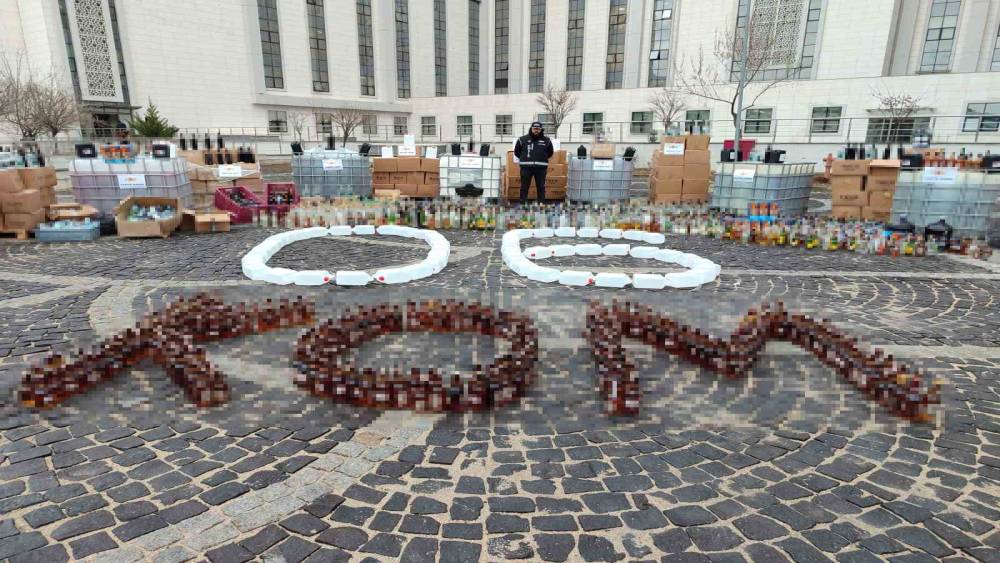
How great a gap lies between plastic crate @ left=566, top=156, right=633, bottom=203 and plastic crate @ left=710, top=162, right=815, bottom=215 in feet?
8.33

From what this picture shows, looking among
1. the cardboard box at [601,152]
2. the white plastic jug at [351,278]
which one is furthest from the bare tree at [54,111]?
the white plastic jug at [351,278]

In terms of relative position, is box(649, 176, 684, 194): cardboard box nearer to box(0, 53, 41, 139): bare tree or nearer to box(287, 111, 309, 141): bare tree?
box(0, 53, 41, 139): bare tree

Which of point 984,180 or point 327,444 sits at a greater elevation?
point 984,180

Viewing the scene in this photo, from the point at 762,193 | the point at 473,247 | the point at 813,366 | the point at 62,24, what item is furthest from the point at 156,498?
the point at 62,24

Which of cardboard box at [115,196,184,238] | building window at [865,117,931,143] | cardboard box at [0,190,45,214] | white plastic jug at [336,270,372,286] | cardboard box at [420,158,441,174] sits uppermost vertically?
building window at [865,117,931,143]

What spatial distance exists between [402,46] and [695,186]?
4510cm

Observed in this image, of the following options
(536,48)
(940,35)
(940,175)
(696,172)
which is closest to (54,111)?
(696,172)

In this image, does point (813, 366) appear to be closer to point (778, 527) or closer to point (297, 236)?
point (778, 527)

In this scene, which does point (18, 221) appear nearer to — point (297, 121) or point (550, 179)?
point (550, 179)

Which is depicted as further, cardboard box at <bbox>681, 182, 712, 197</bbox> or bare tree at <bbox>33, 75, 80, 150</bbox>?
bare tree at <bbox>33, 75, 80, 150</bbox>

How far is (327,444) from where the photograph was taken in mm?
3971

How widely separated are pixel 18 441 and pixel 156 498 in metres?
1.47

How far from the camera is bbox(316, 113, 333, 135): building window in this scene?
48.4m

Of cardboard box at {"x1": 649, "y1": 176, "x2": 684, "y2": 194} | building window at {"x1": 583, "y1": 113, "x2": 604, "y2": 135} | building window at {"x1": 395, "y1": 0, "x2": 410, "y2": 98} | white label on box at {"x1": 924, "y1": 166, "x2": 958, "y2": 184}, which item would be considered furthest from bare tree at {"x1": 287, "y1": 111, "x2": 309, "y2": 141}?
white label on box at {"x1": 924, "y1": 166, "x2": 958, "y2": 184}
